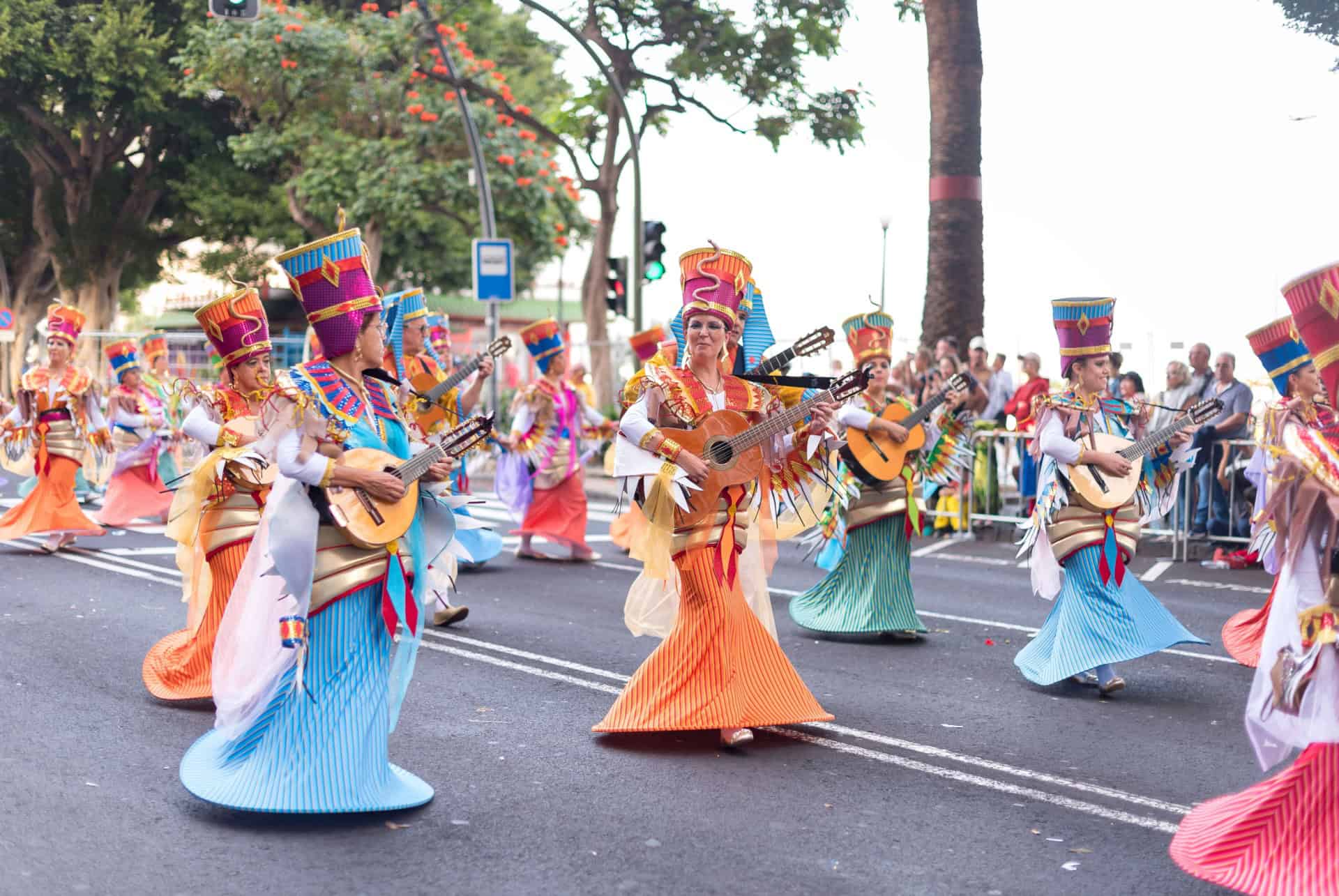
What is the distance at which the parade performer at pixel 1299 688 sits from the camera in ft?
13.8

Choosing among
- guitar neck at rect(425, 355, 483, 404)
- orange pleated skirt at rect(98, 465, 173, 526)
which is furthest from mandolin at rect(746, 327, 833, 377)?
orange pleated skirt at rect(98, 465, 173, 526)

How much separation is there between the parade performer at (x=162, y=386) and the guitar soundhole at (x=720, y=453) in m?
9.29

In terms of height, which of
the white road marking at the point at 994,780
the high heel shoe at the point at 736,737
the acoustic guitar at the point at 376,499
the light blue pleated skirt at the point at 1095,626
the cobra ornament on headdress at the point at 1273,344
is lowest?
the white road marking at the point at 994,780

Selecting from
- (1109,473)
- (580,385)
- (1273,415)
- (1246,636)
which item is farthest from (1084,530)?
(580,385)

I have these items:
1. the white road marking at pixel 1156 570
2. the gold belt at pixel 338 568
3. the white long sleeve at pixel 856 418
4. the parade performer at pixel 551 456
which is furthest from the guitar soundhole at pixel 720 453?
the white road marking at pixel 1156 570

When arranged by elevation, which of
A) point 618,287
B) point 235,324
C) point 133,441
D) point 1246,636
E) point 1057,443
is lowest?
point 1246,636

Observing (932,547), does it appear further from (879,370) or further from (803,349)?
(803,349)

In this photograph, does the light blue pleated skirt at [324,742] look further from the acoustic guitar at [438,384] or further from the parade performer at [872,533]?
the acoustic guitar at [438,384]

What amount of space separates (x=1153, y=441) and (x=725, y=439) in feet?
8.47

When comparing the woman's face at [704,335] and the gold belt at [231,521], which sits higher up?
the woman's face at [704,335]

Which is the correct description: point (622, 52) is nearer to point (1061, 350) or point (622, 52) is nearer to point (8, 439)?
point (8, 439)

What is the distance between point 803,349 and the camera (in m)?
6.84

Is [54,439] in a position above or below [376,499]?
above

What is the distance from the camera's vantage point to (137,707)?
7.34m
